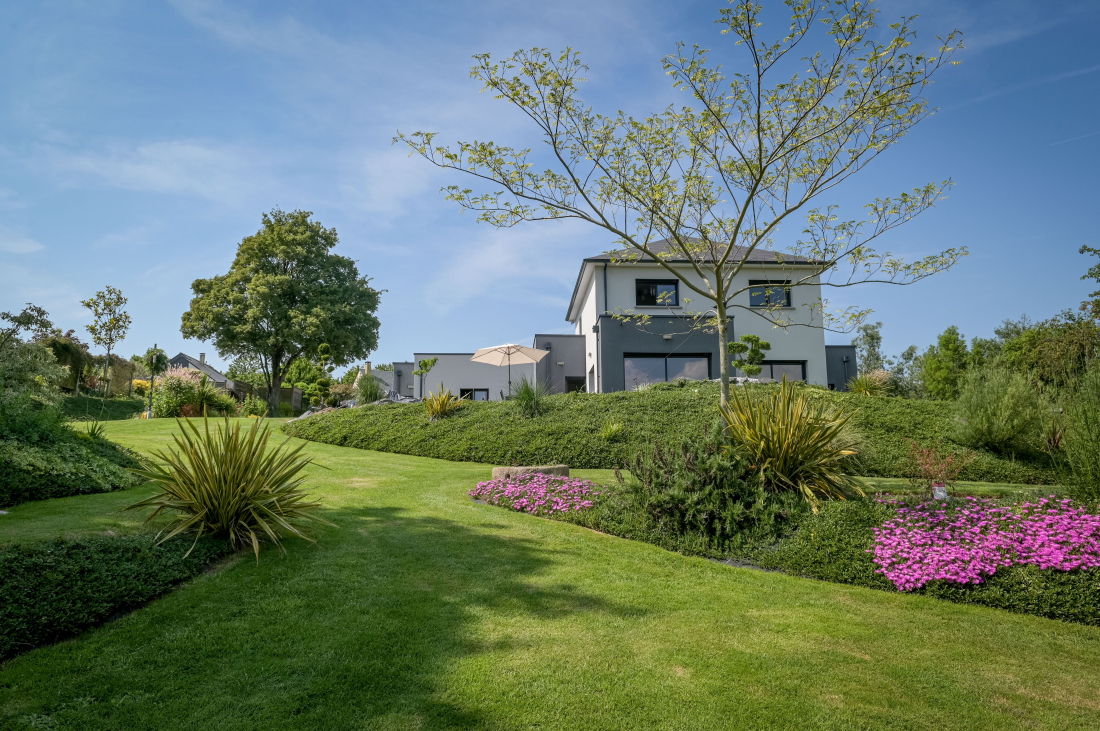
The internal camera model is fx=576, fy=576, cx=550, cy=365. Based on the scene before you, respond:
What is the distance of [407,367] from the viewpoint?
112 ft

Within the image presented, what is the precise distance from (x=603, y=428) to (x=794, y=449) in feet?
22.6

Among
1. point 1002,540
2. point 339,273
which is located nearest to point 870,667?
point 1002,540

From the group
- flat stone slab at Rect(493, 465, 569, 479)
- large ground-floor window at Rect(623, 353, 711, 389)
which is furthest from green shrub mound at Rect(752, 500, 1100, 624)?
large ground-floor window at Rect(623, 353, 711, 389)

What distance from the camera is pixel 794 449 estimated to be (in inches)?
283

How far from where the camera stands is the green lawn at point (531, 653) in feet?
10.6

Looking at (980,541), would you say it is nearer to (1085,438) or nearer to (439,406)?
(1085,438)

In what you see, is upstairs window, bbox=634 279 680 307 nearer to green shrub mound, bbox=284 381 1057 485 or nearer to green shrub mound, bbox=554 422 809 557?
green shrub mound, bbox=284 381 1057 485

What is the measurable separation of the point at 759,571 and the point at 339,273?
3419 centimetres

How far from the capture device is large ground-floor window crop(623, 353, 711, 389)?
68.9 ft

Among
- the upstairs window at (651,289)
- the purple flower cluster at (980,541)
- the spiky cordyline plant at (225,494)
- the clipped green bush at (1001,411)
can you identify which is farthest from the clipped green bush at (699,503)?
the upstairs window at (651,289)

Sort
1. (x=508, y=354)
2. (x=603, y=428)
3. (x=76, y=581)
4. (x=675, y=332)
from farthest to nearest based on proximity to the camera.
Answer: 1. (x=508, y=354)
2. (x=675, y=332)
3. (x=603, y=428)
4. (x=76, y=581)

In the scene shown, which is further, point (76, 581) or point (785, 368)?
point (785, 368)

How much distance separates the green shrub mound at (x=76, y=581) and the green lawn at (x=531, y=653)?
14 centimetres

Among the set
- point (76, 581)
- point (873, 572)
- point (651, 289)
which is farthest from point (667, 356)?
point (76, 581)
